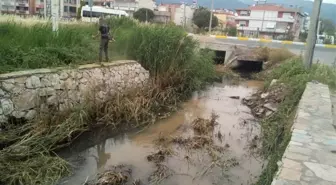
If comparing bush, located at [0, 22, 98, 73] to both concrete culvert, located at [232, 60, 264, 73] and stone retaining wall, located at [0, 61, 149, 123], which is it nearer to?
stone retaining wall, located at [0, 61, 149, 123]

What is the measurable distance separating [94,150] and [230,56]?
13434 millimetres

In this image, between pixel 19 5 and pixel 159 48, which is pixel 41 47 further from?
pixel 19 5

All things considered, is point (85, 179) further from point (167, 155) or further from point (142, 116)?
point (142, 116)

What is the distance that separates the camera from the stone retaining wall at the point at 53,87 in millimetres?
5805

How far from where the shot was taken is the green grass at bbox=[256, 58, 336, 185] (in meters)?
4.38

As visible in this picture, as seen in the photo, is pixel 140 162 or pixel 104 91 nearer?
pixel 140 162

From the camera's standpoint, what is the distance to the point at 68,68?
7.07m

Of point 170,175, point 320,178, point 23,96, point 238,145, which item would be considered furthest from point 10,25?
point 320,178

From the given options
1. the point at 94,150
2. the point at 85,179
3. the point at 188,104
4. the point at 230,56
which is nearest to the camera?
the point at 85,179

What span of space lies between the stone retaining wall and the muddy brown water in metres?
1.32

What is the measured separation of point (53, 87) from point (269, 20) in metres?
58.6

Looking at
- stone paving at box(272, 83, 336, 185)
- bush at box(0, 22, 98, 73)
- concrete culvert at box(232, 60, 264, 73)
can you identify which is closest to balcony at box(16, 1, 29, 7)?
concrete culvert at box(232, 60, 264, 73)

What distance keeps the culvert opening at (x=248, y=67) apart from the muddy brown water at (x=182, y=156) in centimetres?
971

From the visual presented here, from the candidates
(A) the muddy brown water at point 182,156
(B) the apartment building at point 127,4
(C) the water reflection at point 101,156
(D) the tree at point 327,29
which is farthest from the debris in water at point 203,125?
(B) the apartment building at point 127,4
